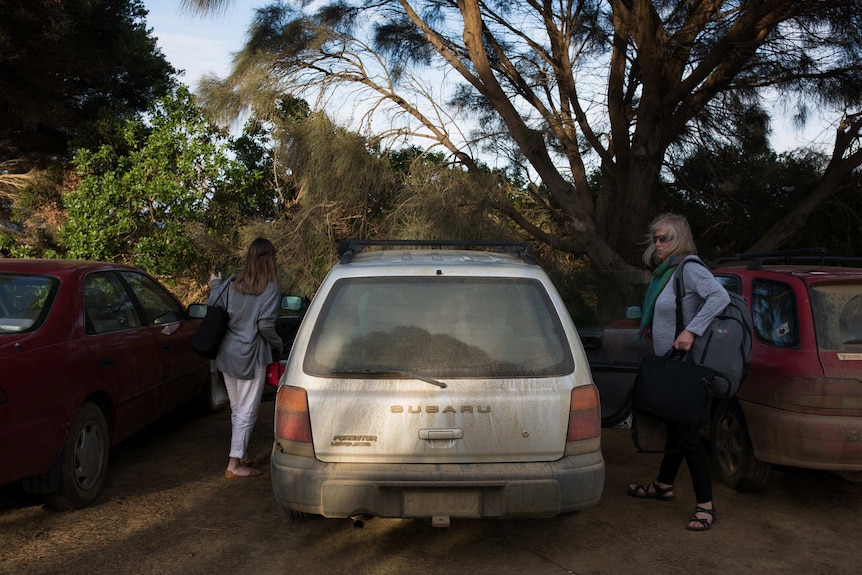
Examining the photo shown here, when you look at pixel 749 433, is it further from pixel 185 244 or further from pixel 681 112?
pixel 185 244

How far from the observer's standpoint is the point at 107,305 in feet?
18.1

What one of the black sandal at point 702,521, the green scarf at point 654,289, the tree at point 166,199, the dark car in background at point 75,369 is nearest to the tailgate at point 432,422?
the black sandal at point 702,521

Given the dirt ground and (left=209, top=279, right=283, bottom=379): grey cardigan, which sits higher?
(left=209, top=279, right=283, bottom=379): grey cardigan

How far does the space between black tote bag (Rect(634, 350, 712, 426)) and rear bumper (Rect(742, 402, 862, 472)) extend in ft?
2.02

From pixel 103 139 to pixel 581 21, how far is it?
7.95m

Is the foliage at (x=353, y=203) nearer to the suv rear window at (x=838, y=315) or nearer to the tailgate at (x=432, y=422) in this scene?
the suv rear window at (x=838, y=315)

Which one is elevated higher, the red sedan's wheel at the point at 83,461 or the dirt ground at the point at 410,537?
the red sedan's wheel at the point at 83,461

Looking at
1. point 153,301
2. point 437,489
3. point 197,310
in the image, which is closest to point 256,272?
point 197,310

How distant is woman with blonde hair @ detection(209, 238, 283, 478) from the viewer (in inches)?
206

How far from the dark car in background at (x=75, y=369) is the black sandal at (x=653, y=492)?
3445 millimetres

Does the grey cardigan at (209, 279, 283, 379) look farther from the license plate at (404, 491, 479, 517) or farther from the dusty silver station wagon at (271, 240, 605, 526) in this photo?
the license plate at (404, 491, 479, 517)

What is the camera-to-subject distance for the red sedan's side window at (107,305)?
5203mm

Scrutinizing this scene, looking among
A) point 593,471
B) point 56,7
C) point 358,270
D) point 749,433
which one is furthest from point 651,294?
point 56,7

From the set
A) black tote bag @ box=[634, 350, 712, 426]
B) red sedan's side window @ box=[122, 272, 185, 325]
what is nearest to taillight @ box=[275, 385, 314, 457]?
black tote bag @ box=[634, 350, 712, 426]
